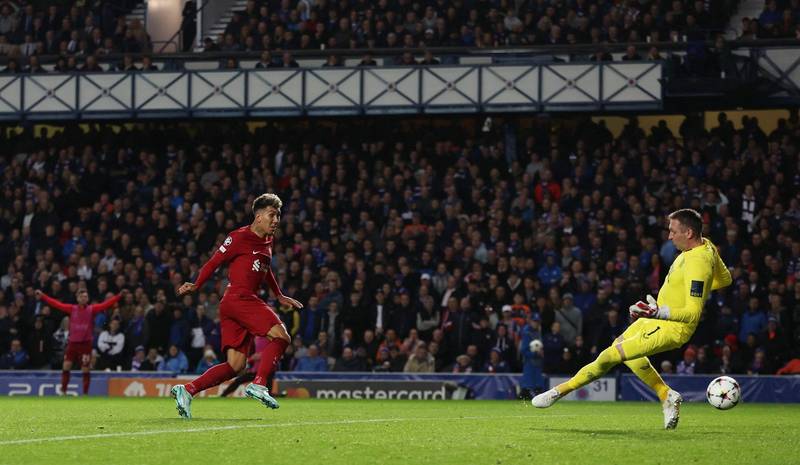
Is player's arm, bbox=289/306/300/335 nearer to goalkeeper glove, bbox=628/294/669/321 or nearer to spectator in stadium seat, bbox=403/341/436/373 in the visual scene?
spectator in stadium seat, bbox=403/341/436/373

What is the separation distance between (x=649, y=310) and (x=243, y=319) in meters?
3.81

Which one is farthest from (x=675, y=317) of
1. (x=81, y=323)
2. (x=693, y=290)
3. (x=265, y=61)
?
(x=265, y=61)

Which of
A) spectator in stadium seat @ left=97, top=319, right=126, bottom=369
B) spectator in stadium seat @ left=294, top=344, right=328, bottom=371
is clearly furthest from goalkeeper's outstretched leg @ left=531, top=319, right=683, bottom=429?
spectator in stadium seat @ left=97, top=319, right=126, bottom=369

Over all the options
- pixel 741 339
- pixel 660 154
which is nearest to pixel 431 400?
pixel 741 339

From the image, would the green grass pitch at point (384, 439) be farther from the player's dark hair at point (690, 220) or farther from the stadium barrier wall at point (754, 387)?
the stadium barrier wall at point (754, 387)

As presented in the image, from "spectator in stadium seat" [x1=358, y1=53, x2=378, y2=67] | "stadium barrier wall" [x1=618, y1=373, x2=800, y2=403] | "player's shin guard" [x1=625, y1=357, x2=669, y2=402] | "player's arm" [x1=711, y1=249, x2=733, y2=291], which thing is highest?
"spectator in stadium seat" [x1=358, y1=53, x2=378, y2=67]

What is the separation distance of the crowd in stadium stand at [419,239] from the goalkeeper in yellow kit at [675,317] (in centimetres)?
1051

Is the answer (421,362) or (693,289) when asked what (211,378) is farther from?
Result: (421,362)

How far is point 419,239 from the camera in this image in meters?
26.8

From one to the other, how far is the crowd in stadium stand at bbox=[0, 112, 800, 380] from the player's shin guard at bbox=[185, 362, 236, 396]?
1006 cm

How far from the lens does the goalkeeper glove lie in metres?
10.8

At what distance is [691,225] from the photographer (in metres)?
11.6

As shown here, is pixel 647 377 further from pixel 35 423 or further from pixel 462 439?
pixel 35 423

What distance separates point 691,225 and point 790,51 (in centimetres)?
1786
